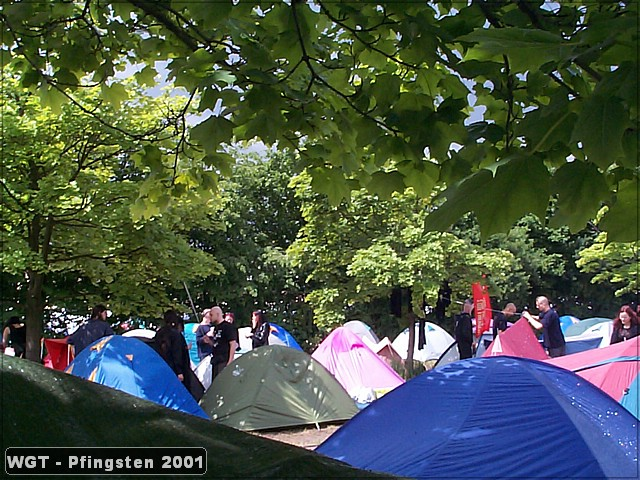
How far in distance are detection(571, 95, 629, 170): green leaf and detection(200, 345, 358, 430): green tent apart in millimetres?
7018

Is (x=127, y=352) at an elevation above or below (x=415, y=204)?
below

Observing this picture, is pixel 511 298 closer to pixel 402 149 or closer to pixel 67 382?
pixel 402 149

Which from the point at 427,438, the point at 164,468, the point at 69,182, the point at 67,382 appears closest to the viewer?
the point at 164,468

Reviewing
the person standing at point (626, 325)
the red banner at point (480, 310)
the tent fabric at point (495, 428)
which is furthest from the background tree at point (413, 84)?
the red banner at point (480, 310)

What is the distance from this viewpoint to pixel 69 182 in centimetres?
938

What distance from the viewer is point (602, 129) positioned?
4.52 feet

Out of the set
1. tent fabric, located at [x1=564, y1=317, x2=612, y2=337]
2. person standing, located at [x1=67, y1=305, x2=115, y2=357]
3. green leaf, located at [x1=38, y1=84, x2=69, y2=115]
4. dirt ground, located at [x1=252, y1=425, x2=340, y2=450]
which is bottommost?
dirt ground, located at [x1=252, y1=425, x2=340, y2=450]

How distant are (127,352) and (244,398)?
160cm

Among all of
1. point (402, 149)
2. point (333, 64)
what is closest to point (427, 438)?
point (402, 149)

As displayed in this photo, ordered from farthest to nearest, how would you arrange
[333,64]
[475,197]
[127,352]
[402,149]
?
1. [127,352]
2. [333,64]
3. [402,149]
4. [475,197]

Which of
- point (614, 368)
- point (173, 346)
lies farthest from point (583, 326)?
point (173, 346)

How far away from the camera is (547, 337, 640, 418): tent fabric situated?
19.4 ft

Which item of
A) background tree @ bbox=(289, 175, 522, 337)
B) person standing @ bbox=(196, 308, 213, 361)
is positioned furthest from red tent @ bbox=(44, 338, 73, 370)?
background tree @ bbox=(289, 175, 522, 337)

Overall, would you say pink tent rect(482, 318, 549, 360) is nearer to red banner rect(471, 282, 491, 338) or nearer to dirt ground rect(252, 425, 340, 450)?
dirt ground rect(252, 425, 340, 450)
